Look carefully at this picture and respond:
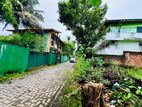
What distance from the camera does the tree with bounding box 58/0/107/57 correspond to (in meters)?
25.6

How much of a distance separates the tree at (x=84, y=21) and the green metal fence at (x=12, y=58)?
1223cm

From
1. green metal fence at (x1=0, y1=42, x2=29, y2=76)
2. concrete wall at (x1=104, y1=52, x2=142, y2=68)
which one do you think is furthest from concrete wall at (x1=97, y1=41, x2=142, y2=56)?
green metal fence at (x1=0, y1=42, x2=29, y2=76)

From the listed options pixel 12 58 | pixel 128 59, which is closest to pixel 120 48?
pixel 128 59

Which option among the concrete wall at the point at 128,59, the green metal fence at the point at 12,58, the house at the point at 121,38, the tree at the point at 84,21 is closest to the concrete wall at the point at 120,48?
the house at the point at 121,38

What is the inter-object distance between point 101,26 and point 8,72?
687 inches

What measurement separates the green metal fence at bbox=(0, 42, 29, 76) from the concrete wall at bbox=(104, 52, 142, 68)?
9346 mm

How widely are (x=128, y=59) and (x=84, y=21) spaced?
8.75m

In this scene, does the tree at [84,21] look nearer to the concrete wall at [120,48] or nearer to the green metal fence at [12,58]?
the concrete wall at [120,48]

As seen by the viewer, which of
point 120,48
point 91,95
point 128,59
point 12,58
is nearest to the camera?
point 91,95

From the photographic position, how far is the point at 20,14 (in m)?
20.7

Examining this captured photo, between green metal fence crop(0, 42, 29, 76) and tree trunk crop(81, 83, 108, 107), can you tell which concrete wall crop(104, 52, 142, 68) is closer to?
green metal fence crop(0, 42, 29, 76)

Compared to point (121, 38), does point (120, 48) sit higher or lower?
lower

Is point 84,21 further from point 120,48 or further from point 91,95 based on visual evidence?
point 91,95

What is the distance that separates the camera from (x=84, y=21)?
1018 inches
